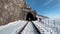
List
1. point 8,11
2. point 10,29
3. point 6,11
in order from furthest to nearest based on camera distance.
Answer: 1. point 8,11
2. point 6,11
3. point 10,29

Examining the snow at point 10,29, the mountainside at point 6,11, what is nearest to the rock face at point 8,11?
the mountainside at point 6,11

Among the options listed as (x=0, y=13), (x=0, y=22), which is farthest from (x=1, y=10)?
(x=0, y=22)

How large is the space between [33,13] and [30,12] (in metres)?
0.49

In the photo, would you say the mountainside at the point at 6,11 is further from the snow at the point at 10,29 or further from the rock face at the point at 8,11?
the snow at the point at 10,29

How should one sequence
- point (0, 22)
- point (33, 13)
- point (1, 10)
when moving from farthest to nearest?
point (33, 13) < point (1, 10) < point (0, 22)

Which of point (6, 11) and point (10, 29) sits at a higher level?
point (6, 11)

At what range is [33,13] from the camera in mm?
18719

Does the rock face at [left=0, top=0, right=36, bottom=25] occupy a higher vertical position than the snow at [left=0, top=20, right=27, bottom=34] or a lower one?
higher

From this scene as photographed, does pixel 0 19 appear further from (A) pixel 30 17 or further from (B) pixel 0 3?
(A) pixel 30 17

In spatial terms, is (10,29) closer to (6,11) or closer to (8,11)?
(6,11)

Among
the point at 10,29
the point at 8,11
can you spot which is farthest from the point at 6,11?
the point at 10,29

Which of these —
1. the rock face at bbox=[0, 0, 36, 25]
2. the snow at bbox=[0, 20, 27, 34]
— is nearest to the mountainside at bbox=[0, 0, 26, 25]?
the rock face at bbox=[0, 0, 36, 25]

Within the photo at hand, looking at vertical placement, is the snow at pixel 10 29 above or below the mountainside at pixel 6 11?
below

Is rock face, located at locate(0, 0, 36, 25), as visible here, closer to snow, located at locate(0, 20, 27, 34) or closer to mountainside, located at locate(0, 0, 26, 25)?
mountainside, located at locate(0, 0, 26, 25)
